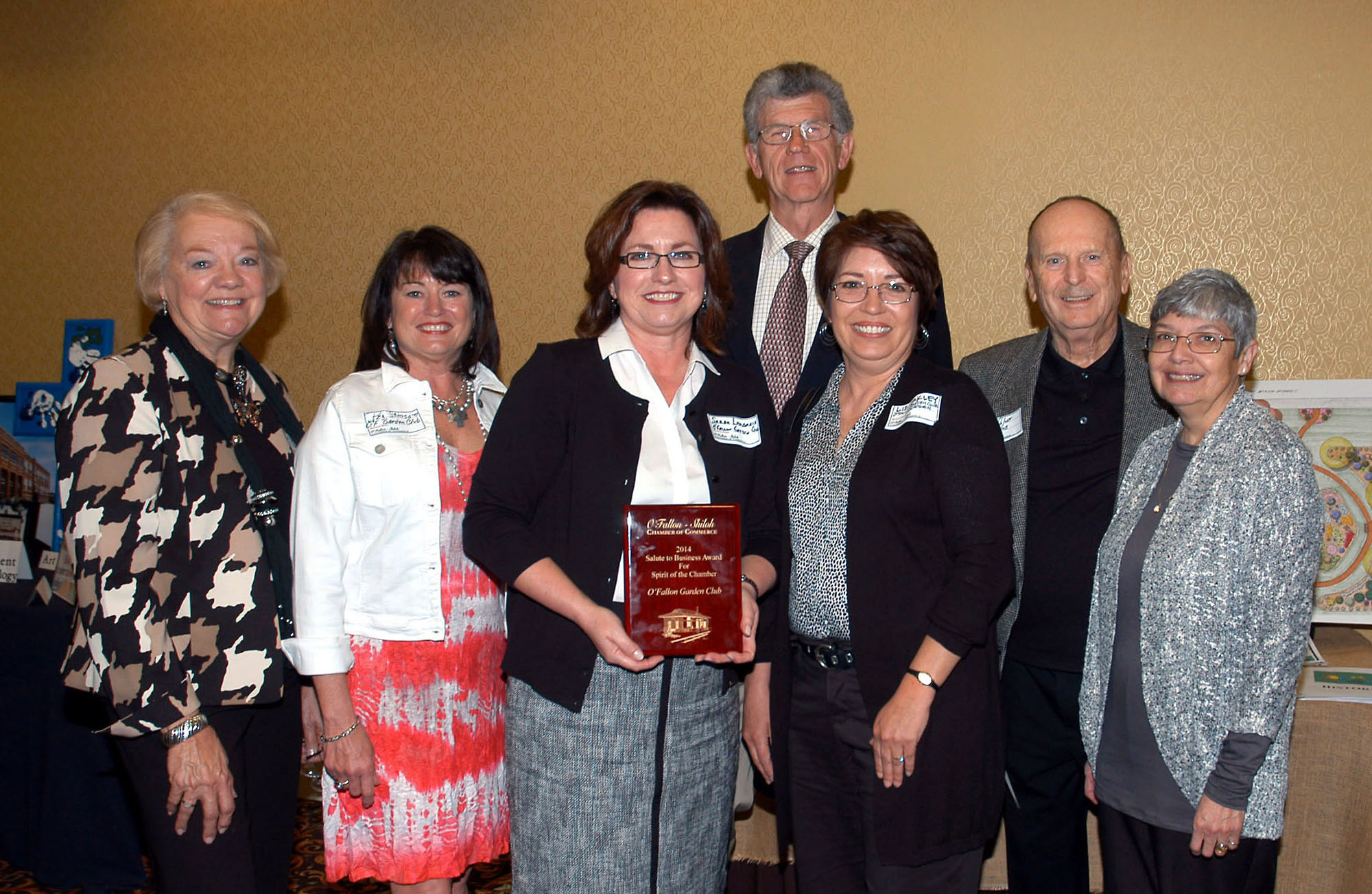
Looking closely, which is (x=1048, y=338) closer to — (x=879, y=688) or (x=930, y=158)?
(x=879, y=688)

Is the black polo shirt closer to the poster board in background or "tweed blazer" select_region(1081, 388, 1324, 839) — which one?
"tweed blazer" select_region(1081, 388, 1324, 839)

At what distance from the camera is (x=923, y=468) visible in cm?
192

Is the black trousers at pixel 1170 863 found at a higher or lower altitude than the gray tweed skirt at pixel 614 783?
lower

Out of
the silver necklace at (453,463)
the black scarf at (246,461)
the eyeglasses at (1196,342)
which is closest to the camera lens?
the eyeglasses at (1196,342)

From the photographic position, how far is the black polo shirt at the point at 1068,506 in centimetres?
235

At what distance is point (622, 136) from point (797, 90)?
4.44ft

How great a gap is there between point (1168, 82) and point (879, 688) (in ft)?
9.73

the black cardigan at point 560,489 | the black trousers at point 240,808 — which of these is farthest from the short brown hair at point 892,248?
the black trousers at point 240,808

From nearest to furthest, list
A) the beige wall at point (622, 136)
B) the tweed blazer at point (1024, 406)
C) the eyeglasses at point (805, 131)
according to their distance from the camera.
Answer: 1. the tweed blazer at point (1024, 406)
2. the eyeglasses at point (805, 131)
3. the beige wall at point (622, 136)

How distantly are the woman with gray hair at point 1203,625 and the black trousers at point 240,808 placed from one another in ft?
6.12

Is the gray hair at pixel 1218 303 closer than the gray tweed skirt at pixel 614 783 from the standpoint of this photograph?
No

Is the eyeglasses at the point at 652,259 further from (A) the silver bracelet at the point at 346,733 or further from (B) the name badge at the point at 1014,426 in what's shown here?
(A) the silver bracelet at the point at 346,733

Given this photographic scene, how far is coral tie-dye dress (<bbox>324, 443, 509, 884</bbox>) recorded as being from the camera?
217 centimetres

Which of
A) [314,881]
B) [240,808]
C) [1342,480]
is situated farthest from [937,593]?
[314,881]
